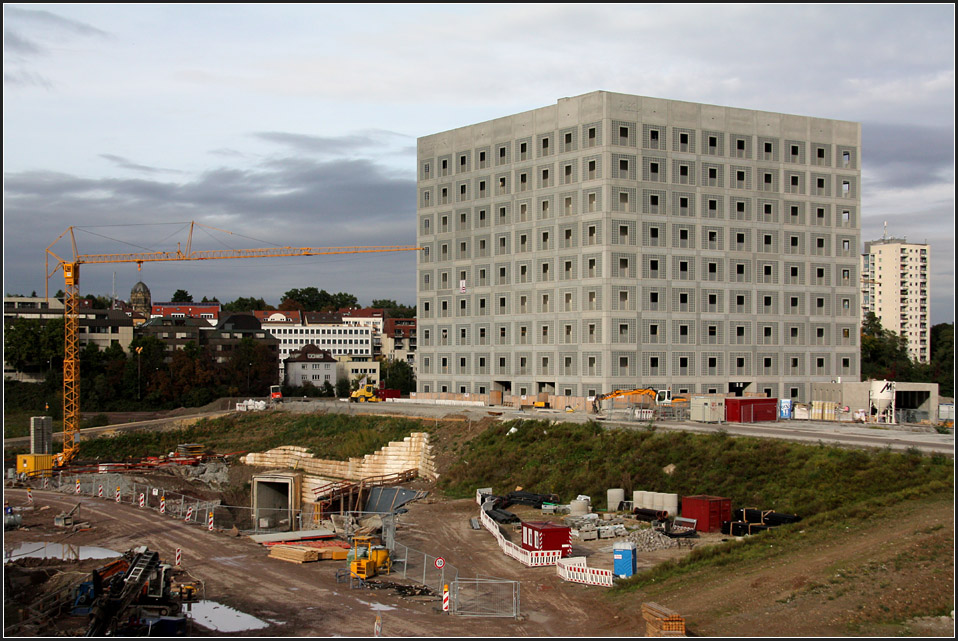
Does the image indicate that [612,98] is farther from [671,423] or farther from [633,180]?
[671,423]

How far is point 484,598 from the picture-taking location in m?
28.4

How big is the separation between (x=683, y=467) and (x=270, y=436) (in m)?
46.2

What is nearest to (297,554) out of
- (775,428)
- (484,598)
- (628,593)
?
(484,598)

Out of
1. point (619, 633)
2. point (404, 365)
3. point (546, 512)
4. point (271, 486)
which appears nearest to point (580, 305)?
point (271, 486)

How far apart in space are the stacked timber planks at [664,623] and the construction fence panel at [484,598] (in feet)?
15.5

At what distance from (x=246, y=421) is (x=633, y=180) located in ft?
150

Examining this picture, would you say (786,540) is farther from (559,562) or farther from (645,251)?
(645,251)

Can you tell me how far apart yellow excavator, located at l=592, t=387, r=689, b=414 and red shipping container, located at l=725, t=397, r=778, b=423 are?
9.13m

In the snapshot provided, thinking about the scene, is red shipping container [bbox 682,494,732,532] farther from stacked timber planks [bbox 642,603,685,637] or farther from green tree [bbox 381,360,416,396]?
green tree [bbox 381,360,416,396]

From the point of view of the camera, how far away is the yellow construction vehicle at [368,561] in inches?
1240

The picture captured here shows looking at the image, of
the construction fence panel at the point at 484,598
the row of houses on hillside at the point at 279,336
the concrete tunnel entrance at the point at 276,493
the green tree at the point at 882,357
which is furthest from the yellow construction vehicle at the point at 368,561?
the green tree at the point at 882,357

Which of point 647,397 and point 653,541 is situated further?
point 647,397

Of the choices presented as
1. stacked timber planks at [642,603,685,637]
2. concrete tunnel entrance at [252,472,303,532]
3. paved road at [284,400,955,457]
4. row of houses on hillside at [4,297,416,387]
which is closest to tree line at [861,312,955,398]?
paved road at [284,400,955,457]

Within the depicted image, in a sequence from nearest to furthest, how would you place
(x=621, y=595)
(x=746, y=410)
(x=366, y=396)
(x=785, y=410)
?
(x=621, y=595)
(x=746, y=410)
(x=785, y=410)
(x=366, y=396)
